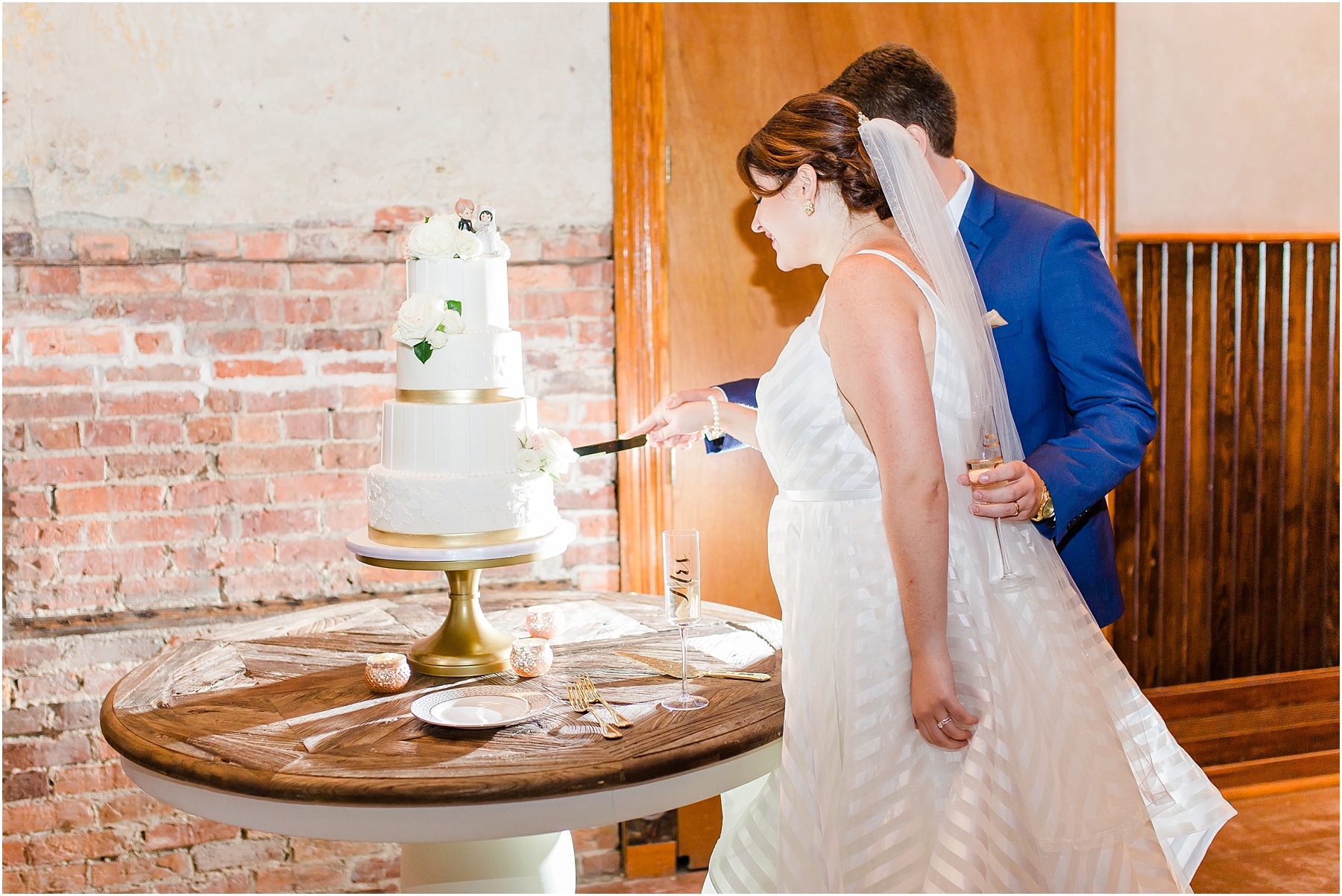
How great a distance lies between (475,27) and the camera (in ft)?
9.39

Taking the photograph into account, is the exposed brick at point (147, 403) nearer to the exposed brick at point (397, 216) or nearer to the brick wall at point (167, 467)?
the brick wall at point (167, 467)

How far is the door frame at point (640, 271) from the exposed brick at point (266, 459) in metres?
0.89

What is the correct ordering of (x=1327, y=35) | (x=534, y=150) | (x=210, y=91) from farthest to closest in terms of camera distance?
1. (x=1327, y=35)
2. (x=534, y=150)
3. (x=210, y=91)

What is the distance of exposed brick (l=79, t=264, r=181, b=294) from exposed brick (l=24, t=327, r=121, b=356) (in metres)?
0.11

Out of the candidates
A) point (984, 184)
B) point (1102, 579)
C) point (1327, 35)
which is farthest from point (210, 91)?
point (1327, 35)

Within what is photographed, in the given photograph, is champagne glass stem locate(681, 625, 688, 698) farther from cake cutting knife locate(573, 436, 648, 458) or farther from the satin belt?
cake cutting knife locate(573, 436, 648, 458)

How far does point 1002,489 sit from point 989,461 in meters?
0.05

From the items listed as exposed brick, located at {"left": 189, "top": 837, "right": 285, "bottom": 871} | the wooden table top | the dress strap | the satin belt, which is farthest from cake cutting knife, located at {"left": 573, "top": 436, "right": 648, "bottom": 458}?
exposed brick, located at {"left": 189, "top": 837, "right": 285, "bottom": 871}

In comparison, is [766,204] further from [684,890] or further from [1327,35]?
[1327,35]

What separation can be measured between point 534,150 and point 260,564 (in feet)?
4.59

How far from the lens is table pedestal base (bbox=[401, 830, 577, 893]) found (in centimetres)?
184

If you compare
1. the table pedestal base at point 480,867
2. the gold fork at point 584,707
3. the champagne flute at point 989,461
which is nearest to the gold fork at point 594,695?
the gold fork at point 584,707

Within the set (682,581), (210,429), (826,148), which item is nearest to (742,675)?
(682,581)

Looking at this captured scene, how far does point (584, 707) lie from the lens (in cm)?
177
